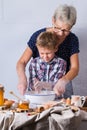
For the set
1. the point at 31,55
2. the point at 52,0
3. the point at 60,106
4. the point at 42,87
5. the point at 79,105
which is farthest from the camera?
the point at 52,0

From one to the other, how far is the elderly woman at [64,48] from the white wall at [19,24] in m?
0.36

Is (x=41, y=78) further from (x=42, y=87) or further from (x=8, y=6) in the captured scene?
(x=8, y=6)

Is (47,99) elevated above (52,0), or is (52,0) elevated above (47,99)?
(52,0)

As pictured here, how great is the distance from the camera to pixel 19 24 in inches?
109

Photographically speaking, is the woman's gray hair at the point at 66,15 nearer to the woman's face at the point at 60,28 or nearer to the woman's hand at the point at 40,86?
the woman's face at the point at 60,28

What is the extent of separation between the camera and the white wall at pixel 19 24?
268 cm

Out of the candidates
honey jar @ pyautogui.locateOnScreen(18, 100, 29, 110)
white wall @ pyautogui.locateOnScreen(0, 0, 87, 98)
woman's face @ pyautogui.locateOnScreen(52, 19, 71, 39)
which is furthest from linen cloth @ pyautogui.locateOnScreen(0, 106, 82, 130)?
white wall @ pyautogui.locateOnScreen(0, 0, 87, 98)

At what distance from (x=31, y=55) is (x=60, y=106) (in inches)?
33.2

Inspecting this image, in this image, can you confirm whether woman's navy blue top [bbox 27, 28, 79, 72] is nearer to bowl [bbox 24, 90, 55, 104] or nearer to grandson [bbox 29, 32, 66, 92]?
A: grandson [bbox 29, 32, 66, 92]

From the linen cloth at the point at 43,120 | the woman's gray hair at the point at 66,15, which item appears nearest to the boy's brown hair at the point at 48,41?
the woman's gray hair at the point at 66,15

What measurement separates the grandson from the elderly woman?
58 mm

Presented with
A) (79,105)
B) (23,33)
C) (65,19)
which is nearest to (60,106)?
(79,105)

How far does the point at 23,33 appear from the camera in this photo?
277 centimetres

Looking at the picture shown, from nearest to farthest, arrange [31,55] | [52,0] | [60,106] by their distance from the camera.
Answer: [60,106] < [31,55] < [52,0]
